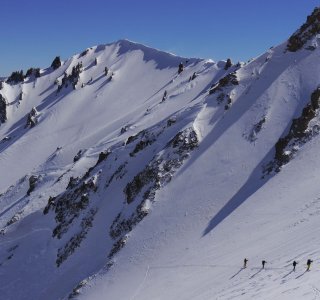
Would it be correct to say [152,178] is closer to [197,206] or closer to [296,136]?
[197,206]

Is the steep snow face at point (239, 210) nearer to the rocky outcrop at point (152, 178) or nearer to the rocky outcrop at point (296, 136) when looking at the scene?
the rocky outcrop at point (296, 136)

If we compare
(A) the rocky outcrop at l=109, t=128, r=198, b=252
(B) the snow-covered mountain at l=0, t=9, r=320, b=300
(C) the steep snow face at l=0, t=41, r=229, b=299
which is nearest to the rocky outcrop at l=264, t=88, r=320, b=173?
(B) the snow-covered mountain at l=0, t=9, r=320, b=300

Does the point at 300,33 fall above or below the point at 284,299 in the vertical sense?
above

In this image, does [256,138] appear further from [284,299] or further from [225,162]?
[284,299]

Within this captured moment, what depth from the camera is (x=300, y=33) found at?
6888cm

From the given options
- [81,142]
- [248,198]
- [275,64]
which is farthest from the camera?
[81,142]

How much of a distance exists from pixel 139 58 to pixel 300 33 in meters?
99.7

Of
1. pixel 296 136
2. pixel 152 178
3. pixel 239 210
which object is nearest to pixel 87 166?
pixel 152 178

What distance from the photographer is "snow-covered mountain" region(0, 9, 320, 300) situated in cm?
3734

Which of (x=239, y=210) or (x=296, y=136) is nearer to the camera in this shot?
(x=239, y=210)

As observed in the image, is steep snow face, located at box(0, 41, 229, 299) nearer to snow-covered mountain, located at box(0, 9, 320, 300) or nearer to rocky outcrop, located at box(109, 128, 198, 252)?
rocky outcrop, located at box(109, 128, 198, 252)

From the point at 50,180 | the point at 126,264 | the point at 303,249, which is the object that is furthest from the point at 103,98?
the point at 303,249

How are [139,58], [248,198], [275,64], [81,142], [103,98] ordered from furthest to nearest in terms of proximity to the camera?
1. [139,58]
2. [103,98]
3. [81,142]
4. [275,64]
5. [248,198]

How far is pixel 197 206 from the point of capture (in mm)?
52125
